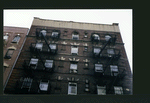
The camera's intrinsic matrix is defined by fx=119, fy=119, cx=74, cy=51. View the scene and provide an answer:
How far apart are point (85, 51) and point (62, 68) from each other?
4.41 meters

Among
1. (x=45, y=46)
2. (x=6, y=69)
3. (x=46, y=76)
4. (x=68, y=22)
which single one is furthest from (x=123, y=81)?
(x=6, y=69)

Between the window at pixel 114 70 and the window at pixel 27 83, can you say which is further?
the window at pixel 114 70

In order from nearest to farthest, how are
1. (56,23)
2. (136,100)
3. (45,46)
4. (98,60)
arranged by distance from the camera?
(136,100) → (98,60) → (45,46) → (56,23)

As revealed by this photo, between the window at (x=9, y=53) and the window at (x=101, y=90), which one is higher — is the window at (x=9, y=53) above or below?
above

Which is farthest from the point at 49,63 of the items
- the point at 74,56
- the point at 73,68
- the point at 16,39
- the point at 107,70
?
the point at 107,70

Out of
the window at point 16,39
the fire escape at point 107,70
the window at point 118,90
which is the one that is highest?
the window at point 16,39

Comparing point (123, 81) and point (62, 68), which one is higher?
point (62, 68)

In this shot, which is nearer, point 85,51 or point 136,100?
point 136,100

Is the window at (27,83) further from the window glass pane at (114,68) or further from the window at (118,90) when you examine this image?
the window glass pane at (114,68)

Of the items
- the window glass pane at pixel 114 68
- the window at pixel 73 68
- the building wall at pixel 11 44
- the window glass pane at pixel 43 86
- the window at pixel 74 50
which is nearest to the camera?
the window glass pane at pixel 43 86

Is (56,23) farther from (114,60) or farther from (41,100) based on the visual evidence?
(41,100)

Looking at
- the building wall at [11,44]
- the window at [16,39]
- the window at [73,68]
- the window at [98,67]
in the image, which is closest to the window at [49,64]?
the window at [73,68]

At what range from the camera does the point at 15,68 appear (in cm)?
1558

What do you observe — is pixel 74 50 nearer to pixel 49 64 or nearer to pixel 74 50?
pixel 74 50
